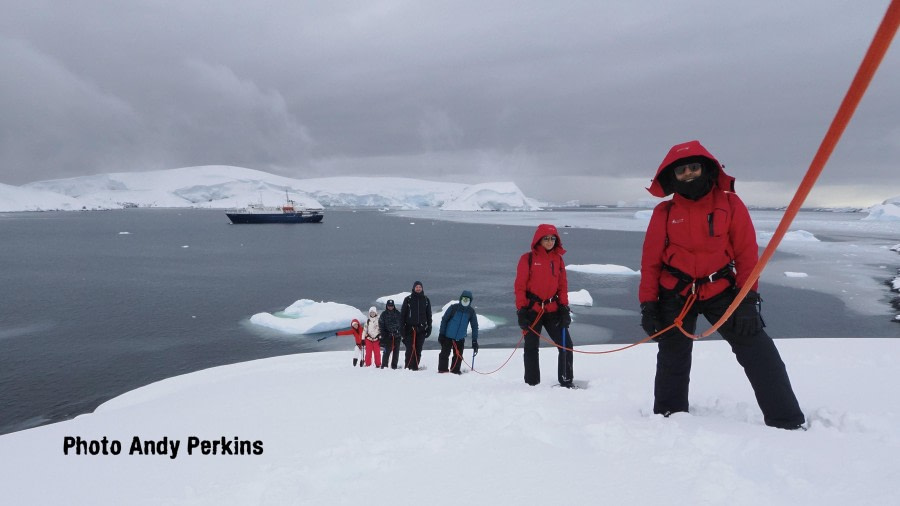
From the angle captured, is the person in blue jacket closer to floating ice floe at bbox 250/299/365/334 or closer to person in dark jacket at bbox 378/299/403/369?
person in dark jacket at bbox 378/299/403/369

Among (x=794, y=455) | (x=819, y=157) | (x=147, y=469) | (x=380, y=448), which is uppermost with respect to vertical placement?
(x=819, y=157)

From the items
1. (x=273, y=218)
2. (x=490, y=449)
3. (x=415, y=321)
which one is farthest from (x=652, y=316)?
(x=273, y=218)

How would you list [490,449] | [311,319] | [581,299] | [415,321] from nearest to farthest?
1. [490,449]
2. [415,321]
3. [311,319]
4. [581,299]

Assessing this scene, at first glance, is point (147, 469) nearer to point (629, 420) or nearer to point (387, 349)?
point (629, 420)

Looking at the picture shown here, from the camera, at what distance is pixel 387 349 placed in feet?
29.2

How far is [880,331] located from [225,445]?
23465mm

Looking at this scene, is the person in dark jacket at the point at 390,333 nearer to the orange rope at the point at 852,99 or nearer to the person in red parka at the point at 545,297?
the person in red parka at the point at 545,297

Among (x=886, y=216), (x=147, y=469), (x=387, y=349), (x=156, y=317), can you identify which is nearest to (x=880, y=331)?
(x=387, y=349)

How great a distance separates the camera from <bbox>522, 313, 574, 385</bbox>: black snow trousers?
517 cm

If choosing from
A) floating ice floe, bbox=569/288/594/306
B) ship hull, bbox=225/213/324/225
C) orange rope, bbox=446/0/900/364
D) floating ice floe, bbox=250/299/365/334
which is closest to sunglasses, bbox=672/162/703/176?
orange rope, bbox=446/0/900/364

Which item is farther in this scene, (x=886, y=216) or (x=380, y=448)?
(x=886, y=216)

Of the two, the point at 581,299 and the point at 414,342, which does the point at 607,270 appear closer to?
the point at 581,299

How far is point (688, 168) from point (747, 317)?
1.07 meters

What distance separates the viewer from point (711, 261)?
326 centimetres
